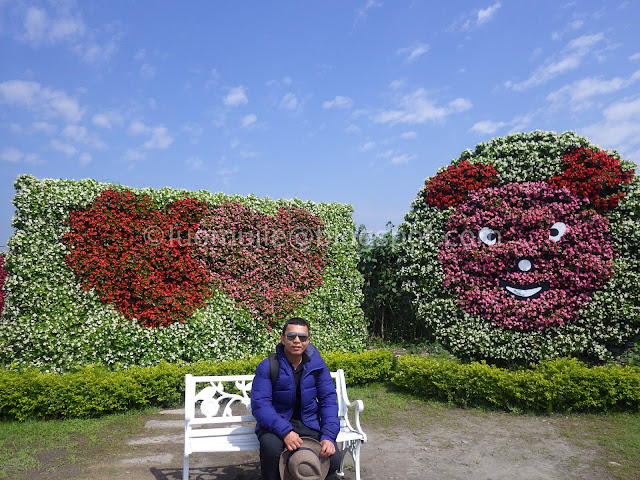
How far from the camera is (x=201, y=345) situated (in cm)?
736

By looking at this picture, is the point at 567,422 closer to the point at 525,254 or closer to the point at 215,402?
the point at 525,254

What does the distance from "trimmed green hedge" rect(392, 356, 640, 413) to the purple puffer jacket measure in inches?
141

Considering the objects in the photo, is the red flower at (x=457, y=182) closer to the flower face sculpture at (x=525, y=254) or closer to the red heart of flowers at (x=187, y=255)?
the flower face sculpture at (x=525, y=254)

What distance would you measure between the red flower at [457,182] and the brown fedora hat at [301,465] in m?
6.02

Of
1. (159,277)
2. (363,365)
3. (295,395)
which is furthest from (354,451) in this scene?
(159,277)

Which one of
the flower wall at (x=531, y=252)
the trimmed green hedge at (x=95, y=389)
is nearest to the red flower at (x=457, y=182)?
the flower wall at (x=531, y=252)

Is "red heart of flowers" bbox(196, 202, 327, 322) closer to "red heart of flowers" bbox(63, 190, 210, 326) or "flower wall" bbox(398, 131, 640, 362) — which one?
"red heart of flowers" bbox(63, 190, 210, 326)

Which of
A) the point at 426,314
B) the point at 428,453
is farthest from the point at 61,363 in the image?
the point at 426,314

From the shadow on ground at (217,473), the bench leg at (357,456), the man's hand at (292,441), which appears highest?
the man's hand at (292,441)

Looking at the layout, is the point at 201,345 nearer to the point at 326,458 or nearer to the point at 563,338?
the point at 326,458

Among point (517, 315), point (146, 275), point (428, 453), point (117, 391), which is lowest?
point (428, 453)

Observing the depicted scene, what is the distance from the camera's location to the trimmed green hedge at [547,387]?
5922 millimetres

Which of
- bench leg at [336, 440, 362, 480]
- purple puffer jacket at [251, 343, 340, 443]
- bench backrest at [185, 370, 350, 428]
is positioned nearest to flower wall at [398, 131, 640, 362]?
bench backrest at [185, 370, 350, 428]

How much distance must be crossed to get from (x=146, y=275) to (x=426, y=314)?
16.0ft
